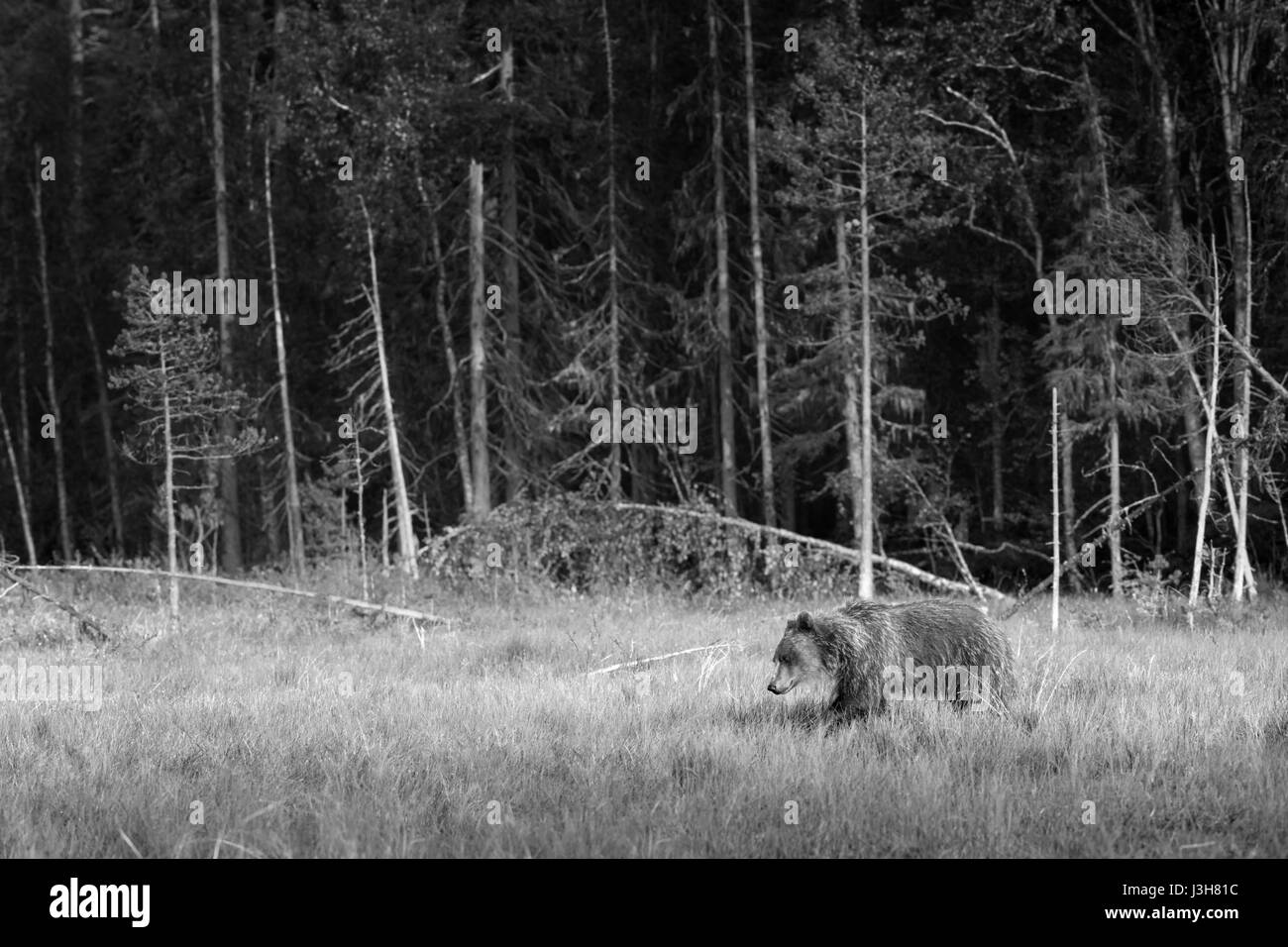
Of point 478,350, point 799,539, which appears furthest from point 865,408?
point 478,350

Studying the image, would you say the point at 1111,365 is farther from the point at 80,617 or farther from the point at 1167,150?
the point at 80,617

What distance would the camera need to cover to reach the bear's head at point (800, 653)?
8.31m

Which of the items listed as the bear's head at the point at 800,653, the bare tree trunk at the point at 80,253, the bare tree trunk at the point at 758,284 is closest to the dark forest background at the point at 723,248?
the bare tree trunk at the point at 758,284

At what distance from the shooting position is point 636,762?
7.27 metres

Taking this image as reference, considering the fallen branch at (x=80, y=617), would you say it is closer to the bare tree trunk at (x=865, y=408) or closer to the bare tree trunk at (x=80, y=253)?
the bare tree trunk at (x=865, y=408)

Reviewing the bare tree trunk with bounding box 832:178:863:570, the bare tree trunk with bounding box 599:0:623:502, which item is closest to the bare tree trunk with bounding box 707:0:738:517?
the bare tree trunk with bounding box 599:0:623:502

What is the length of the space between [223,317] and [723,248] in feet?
37.3

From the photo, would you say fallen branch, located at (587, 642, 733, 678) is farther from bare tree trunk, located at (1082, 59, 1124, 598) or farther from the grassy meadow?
bare tree trunk, located at (1082, 59, 1124, 598)

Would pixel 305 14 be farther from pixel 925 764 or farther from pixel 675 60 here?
pixel 925 764

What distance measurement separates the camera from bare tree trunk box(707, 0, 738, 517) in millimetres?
24047

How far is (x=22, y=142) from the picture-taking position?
109 ft

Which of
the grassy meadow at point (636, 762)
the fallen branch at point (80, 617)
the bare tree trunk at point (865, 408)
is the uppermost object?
the bare tree trunk at point (865, 408)

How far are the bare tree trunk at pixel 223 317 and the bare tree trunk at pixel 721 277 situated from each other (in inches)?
424

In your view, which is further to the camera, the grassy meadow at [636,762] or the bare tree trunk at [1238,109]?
the bare tree trunk at [1238,109]
